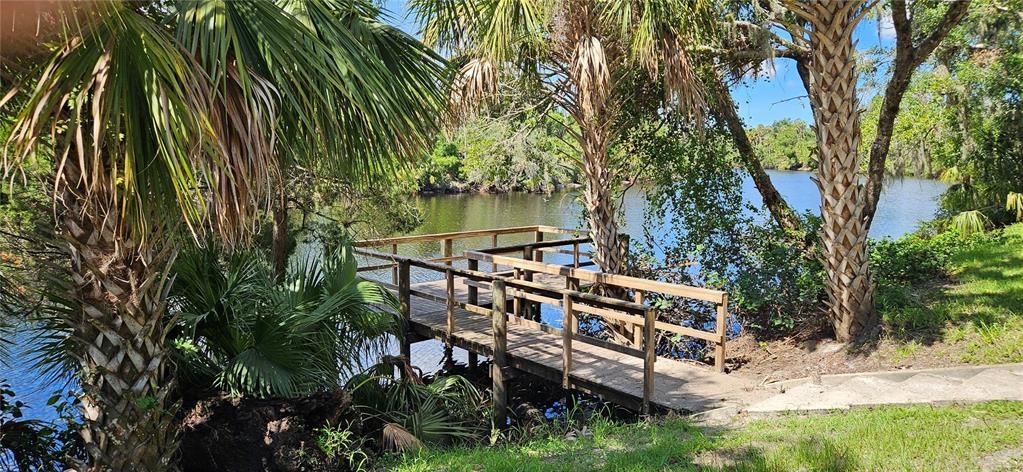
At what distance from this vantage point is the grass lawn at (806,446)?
3654mm

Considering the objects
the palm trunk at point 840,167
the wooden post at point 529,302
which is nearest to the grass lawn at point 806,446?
the palm trunk at point 840,167

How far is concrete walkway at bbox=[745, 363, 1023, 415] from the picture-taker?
4.87 meters

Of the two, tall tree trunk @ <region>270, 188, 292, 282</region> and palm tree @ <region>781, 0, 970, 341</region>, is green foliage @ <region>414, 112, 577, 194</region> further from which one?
palm tree @ <region>781, 0, 970, 341</region>

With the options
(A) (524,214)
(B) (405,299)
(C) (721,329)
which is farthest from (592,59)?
(A) (524,214)

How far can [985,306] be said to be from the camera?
740 cm

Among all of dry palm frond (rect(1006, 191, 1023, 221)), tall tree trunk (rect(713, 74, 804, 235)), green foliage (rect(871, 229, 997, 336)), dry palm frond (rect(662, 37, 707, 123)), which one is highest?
dry palm frond (rect(662, 37, 707, 123))

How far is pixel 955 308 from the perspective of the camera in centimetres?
738

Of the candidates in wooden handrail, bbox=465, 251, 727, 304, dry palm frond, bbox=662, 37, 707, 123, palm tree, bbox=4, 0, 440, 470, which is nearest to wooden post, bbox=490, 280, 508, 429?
wooden handrail, bbox=465, 251, 727, 304

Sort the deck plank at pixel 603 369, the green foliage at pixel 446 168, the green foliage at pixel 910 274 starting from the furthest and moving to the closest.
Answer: the green foliage at pixel 446 168, the green foliage at pixel 910 274, the deck plank at pixel 603 369

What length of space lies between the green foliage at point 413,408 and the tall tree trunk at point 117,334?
2.21 metres

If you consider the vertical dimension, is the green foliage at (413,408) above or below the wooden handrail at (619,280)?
below

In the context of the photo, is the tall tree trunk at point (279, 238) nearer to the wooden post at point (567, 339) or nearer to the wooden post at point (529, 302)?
the wooden post at point (529, 302)

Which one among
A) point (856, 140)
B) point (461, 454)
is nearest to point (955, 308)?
point (856, 140)

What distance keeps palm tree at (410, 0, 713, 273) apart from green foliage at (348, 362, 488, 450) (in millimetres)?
2926
